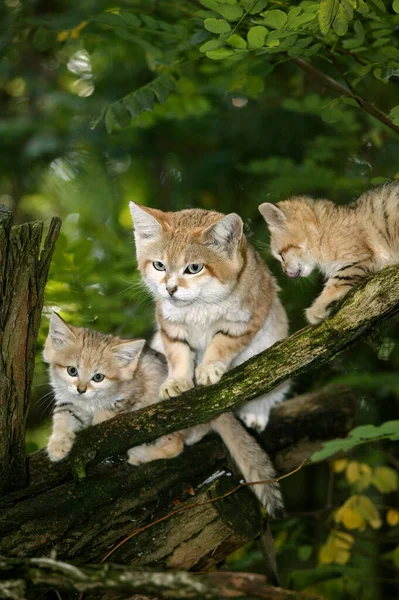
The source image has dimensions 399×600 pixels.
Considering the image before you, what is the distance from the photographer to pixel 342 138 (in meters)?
6.38

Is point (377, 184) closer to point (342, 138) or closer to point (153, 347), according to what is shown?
point (153, 347)

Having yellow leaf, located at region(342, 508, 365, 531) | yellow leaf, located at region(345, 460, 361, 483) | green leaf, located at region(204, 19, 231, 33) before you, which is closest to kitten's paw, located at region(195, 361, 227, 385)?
green leaf, located at region(204, 19, 231, 33)

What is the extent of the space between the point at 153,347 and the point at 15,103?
216 inches

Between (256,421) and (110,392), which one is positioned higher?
(110,392)

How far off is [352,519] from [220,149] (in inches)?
167

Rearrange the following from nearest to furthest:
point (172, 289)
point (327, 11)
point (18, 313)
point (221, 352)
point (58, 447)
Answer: point (327, 11), point (18, 313), point (58, 447), point (172, 289), point (221, 352)

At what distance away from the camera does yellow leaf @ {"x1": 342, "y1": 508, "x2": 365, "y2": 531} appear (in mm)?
5051

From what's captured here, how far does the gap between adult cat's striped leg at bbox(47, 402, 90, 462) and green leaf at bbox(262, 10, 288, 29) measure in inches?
89.1

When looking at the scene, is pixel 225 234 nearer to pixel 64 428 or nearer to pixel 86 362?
pixel 86 362

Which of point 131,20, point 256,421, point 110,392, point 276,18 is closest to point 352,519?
point 256,421

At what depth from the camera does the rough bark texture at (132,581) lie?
6.63ft

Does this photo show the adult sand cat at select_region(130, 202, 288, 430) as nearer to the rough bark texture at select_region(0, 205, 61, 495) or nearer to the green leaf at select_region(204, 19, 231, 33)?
the rough bark texture at select_region(0, 205, 61, 495)

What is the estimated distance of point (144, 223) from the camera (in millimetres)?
3918

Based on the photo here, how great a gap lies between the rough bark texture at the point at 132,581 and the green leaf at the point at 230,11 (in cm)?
243
